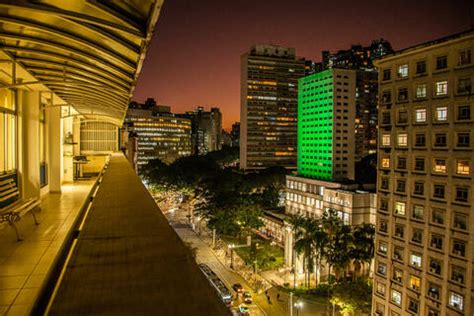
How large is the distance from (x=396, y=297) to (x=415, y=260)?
9.20ft

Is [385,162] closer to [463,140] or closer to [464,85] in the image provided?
[463,140]

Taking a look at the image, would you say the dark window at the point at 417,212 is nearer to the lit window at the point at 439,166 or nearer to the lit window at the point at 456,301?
the lit window at the point at 439,166

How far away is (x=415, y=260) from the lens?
20422 mm

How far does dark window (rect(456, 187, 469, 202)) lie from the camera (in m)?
18.0

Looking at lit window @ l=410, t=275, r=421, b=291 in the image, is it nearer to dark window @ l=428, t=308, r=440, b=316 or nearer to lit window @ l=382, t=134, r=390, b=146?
dark window @ l=428, t=308, r=440, b=316

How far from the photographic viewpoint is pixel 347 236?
25.3 metres

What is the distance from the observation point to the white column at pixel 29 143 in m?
7.85

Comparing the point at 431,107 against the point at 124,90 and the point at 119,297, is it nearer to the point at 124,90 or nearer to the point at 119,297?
the point at 124,90

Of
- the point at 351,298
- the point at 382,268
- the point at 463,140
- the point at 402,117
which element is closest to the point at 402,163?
the point at 402,117

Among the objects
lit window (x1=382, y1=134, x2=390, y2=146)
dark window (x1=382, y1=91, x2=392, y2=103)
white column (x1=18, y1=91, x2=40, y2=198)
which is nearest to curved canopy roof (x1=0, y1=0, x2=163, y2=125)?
white column (x1=18, y1=91, x2=40, y2=198)

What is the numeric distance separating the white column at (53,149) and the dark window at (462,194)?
18349 millimetres

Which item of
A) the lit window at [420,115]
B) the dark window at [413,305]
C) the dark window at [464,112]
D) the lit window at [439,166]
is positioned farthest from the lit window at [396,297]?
the dark window at [464,112]

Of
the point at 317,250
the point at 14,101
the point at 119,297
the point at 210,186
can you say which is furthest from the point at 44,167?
the point at 210,186

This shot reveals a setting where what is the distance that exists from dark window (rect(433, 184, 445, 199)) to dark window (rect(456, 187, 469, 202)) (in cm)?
91
